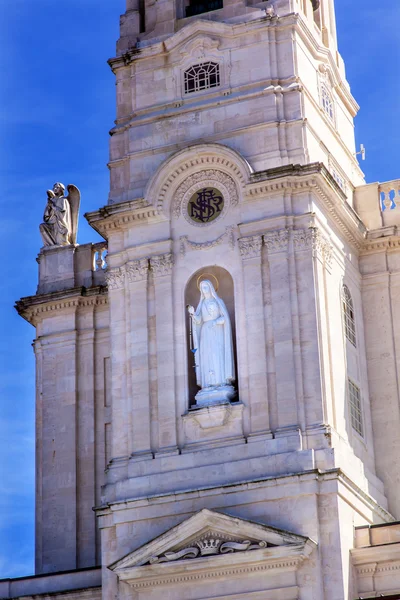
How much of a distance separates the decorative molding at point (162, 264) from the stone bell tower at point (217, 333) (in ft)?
0.18

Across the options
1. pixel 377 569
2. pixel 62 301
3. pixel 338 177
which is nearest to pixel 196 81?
pixel 338 177

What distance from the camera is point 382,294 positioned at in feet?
144

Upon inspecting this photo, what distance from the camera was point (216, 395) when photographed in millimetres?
40156

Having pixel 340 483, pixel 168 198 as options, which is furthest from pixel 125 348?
pixel 340 483

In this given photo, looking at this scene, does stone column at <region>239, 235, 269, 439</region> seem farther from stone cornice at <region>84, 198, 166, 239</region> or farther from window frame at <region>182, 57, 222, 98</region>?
window frame at <region>182, 57, 222, 98</region>

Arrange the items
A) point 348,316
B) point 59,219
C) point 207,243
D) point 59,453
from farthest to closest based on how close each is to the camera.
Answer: point 59,219, point 59,453, point 348,316, point 207,243

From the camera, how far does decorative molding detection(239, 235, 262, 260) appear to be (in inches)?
1610

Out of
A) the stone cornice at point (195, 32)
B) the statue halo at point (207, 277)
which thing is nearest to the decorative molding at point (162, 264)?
the statue halo at point (207, 277)

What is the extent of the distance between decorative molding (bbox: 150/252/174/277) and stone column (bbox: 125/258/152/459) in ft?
0.66

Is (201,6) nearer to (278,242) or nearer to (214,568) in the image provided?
(278,242)

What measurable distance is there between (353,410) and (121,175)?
28.7 ft

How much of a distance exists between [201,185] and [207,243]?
1.62 m

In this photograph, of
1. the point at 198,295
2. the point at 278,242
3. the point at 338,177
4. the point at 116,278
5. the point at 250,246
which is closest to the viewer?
the point at 278,242

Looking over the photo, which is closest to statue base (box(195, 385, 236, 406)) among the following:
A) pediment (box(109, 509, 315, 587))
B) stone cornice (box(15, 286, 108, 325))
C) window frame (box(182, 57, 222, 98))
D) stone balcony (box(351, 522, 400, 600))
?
pediment (box(109, 509, 315, 587))
